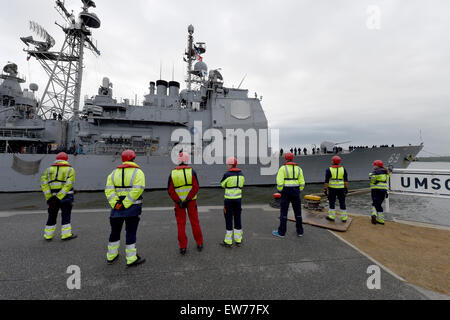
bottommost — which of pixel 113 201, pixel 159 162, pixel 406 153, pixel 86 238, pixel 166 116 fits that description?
pixel 86 238

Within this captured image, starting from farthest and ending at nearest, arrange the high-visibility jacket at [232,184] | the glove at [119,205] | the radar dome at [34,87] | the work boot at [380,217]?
the radar dome at [34,87], the work boot at [380,217], the high-visibility jacket at [232,184], the glove at [119,205]

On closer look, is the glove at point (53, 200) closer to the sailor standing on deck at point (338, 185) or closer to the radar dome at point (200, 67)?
the sailor standing on deck at point (338, 185)

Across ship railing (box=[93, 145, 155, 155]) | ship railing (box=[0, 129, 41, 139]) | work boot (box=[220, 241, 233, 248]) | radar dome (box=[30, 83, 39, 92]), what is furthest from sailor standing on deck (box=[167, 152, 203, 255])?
radar dome (box=[30, 83, 39, 92])

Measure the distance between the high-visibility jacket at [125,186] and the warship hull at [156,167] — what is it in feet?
32.5

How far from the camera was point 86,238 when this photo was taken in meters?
3.23

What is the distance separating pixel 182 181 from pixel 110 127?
524 inches

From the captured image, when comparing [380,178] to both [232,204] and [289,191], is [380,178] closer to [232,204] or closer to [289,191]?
[289,191]

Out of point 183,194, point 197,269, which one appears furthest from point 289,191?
point 197,269

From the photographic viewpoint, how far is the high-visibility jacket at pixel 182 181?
8.77ft

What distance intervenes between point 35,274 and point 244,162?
11.5 meters

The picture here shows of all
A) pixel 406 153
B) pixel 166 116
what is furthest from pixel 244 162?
pixel 406 153

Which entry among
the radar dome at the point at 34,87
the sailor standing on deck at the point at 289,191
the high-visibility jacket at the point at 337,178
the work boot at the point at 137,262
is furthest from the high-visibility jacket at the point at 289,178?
the radar dome at the point at 34,87

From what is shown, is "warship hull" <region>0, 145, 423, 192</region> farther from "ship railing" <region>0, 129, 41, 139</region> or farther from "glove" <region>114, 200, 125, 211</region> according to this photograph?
"glove" <region>114, 200, 125, 211</region>
